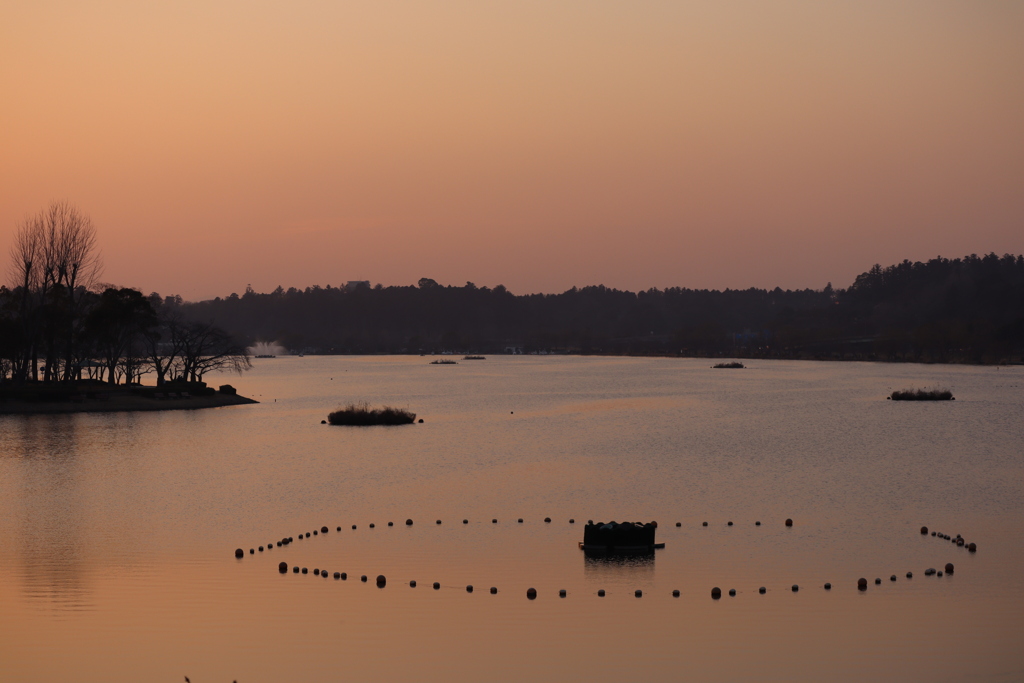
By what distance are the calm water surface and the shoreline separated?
20.8m

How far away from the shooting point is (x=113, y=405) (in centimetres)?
9775

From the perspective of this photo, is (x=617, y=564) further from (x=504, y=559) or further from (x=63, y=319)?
(x=63, y=319)

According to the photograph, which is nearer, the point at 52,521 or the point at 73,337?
the point at 52,521

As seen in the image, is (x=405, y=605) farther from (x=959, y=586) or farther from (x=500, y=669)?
(x=959, y=586)

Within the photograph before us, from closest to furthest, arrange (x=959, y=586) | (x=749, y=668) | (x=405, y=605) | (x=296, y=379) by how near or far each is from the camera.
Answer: (x=749, y=668), (x=405, y=605), (x=959, y=586), (x=296, y=379)

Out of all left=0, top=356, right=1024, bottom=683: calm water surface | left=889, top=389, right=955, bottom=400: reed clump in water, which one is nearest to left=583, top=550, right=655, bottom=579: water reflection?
left=0, top=356, right=1024, bottom=683: calm water surface

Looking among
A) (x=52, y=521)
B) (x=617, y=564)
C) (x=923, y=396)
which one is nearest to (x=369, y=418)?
(x=52, y=521)

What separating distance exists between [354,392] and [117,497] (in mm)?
101192

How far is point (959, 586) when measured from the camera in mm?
27562

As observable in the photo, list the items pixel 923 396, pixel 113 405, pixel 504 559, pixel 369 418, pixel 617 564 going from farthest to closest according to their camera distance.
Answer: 1. pixel 923 396
2. pixel 113 405
3. pixel 369 418
4. pixel 504 559
5. pixel 617 564

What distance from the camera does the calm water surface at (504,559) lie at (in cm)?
2136

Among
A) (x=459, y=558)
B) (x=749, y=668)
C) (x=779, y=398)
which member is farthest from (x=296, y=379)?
(x=749, y=668)

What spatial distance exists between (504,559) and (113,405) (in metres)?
76.7

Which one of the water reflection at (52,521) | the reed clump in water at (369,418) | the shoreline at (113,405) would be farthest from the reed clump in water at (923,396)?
the water reflection at (52,521)
